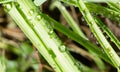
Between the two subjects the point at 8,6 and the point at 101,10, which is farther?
the point at 101,10

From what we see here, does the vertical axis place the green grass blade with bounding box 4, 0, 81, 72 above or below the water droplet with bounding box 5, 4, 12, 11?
below

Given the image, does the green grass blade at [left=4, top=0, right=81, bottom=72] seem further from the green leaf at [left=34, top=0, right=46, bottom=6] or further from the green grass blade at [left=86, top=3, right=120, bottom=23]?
the green grass blade at [left=86, top=3, right=120, bottom=23]

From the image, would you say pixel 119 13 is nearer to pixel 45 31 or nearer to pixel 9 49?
pixel 45 31

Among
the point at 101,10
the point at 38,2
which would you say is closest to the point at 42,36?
the point at 38,2

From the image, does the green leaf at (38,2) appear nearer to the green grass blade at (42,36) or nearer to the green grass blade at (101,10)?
the green grass blade at (42,36)

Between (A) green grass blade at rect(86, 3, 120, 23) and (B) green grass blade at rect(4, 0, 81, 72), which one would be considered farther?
(A) green grass blade at rect(86, 3, 120, 23)

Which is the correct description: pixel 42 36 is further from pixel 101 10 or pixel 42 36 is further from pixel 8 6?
pixel 101 10

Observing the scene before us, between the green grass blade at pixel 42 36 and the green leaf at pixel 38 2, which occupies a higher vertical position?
the green leaf at pixel 38 2

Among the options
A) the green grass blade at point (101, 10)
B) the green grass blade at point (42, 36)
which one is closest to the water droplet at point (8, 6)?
the green grass blade at point (42, 36)

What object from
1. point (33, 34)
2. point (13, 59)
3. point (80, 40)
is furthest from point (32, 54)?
point (33, 34)

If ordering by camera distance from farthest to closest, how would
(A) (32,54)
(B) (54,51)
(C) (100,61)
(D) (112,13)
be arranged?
(A) (32,54) < (C) (100,61) < (D) (112,13) < (B) (54,51)

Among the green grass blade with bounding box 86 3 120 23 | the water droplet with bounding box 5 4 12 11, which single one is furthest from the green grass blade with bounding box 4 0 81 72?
the green grass blade with bounding box 86 3 120 23
